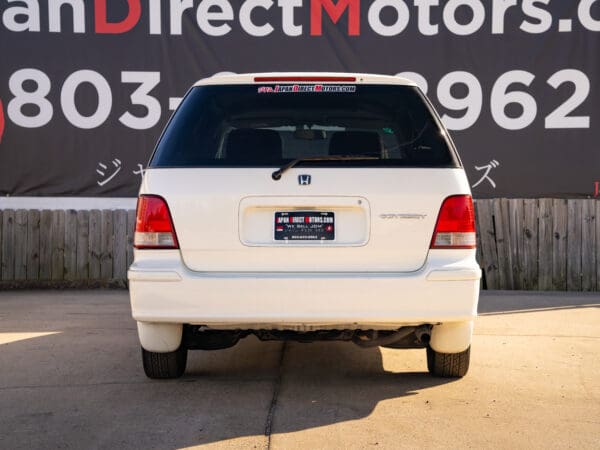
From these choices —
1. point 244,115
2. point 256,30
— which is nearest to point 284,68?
point 256,30

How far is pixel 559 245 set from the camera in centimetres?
920

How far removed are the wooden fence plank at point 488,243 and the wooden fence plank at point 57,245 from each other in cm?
534

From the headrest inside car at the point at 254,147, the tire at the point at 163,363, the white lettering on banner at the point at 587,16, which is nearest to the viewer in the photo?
the headrest inside car at the point at 254,147

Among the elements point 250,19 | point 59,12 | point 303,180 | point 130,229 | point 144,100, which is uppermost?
point 59,12

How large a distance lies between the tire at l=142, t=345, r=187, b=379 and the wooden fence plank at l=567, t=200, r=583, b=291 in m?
6.29

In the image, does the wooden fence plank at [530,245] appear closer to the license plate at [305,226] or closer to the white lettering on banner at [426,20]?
the white lettering on banner at [426,20]

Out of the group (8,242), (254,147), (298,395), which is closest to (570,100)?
(254,147)

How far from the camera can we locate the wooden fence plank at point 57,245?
9328 millimetres

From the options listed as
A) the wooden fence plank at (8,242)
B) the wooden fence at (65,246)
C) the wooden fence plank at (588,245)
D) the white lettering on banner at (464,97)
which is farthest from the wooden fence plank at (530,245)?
the wooden fence plank at (8,242)

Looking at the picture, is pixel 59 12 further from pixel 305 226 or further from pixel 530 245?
pixel 305 226

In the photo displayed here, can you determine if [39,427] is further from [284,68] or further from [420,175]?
[284,68]

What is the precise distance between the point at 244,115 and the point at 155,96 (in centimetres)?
534

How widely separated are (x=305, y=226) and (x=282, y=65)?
6.13 metres

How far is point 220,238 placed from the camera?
3.79 m
